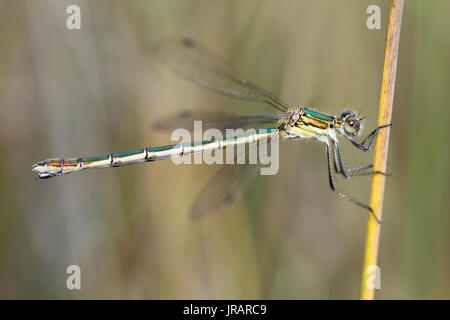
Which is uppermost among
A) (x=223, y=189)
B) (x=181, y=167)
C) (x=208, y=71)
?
(x=208, y=71)

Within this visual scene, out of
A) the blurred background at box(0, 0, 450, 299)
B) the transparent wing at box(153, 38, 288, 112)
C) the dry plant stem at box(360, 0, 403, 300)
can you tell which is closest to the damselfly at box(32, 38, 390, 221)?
the transparent wing at box(153, 38, 288, 112)

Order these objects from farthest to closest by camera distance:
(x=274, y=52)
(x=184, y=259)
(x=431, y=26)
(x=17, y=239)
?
(x=274, y=52) → (x=17, y=239) → (x=184, y=259) → (x=431, y=26)

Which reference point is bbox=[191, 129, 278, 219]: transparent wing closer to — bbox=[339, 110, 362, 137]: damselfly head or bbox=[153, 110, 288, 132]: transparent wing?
bbox=[153, 110, 288, 132]: transparent wing

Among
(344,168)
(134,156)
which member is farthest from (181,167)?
(344,168)

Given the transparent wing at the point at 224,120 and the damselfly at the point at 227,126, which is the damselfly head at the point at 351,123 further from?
the transparent wing at the point at 224,120

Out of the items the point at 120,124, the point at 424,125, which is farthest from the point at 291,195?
the point at 120,124

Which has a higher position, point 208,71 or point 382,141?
point 208,71

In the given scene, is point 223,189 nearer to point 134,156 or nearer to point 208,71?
point 134,156
